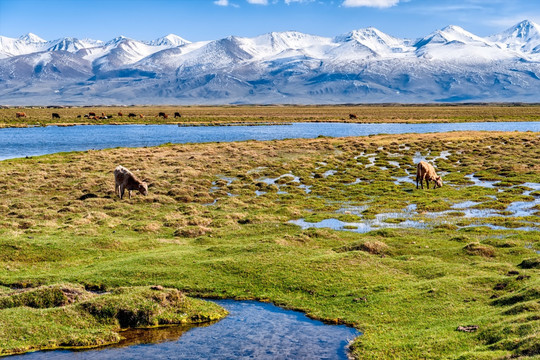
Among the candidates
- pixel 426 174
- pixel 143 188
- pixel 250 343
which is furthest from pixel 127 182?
pixel 250 343

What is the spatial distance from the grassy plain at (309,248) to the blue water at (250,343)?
0.77 m

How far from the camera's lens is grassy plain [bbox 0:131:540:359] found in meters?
16.9

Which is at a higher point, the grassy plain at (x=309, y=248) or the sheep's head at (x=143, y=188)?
the sheep's head at (x=143, y=188)

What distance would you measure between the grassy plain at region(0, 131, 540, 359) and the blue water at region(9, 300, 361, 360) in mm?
770

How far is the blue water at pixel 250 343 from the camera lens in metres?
15.6

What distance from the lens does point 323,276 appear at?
2120 cm

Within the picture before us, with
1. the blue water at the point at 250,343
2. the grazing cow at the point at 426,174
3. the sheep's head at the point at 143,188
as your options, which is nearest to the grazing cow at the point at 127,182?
the sheep's head at the point at 143,188

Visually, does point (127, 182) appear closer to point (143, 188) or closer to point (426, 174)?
point (143, 188)

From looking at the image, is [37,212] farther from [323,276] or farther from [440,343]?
[440,343]

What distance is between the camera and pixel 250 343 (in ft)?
54.0

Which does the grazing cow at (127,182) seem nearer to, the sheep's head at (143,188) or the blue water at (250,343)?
the sheep's head at (143,188)

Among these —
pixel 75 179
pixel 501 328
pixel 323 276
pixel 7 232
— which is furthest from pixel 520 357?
pixel 75 179

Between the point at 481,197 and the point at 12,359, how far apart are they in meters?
33.7

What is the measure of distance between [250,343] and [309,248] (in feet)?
32.4
